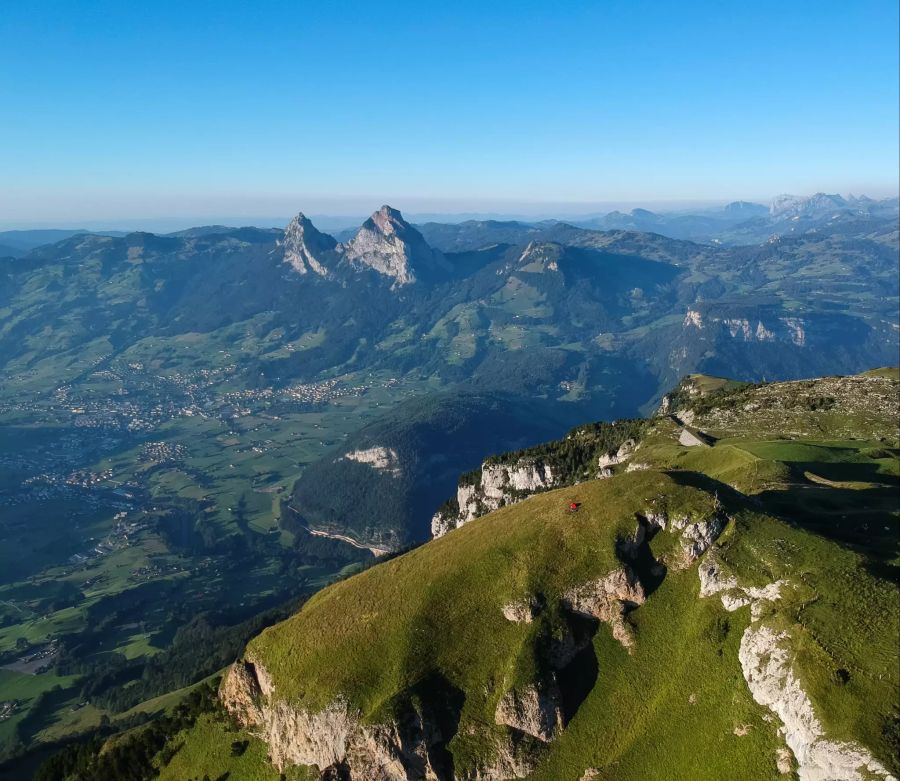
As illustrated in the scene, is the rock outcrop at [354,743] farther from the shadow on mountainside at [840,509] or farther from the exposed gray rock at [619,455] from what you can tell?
the exposed gray rock at [619,455]

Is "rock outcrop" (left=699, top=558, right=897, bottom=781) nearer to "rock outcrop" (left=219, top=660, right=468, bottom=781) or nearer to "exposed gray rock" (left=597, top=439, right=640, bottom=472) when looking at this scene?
"rock outcrop" (left=219, top=660, right=468, bottom=781)

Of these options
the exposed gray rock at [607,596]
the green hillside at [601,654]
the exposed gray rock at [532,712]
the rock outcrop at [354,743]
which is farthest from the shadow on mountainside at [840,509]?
the rock outcrop at [354,743]

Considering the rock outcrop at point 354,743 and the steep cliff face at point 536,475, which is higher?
the rock outcrop at point 354,743

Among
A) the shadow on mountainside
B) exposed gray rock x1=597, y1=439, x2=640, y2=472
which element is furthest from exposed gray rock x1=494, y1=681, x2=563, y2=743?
exposed gray rock x1=597, y1=439, x2=640, y2=472

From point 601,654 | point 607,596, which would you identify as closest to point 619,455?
point 607,596

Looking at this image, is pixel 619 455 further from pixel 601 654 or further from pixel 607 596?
pixel 601 654

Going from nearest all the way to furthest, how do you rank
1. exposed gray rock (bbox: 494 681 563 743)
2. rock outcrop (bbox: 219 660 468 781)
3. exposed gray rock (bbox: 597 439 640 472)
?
rock outcrop (bbox: 219 660 468 781) < exposed gray rock (bbox: 494 681 563 743) < exposed gray rock (bbox: 597 439 640 472)

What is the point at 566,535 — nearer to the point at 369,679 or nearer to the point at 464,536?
the point at 464,536

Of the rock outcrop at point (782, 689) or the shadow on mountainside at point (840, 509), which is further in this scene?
the shadow on mountainside at point (840, 509)

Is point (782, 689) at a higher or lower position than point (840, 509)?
higher
